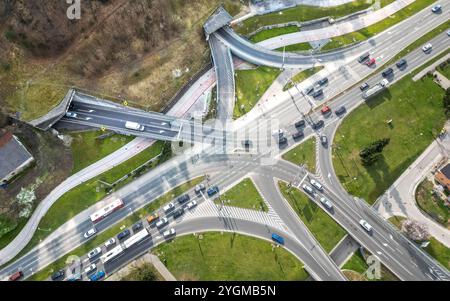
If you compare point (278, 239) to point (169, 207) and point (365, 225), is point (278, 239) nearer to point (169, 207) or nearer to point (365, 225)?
point (365, 225)

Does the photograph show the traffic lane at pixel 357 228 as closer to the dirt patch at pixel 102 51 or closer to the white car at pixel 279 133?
the white car at pixel 279 133

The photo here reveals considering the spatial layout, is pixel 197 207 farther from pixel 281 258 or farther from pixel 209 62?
pixel 209 62

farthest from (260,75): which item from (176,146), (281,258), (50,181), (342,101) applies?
(50,181)

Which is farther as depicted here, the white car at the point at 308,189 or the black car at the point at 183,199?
the white car at the point at 308,189

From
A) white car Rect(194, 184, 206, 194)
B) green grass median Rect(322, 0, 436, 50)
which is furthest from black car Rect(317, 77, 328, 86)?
white car Rect(194, 184, 206, 194)

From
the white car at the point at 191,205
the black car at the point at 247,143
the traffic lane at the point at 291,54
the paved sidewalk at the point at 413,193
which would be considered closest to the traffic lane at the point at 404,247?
the paved sidewalk at the point at 413,193

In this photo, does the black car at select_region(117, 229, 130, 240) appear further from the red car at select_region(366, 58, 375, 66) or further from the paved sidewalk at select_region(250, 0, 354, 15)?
the red car at select_region(366, 58, 375, 66)

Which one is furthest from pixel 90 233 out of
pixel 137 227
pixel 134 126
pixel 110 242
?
pixel 134 126
